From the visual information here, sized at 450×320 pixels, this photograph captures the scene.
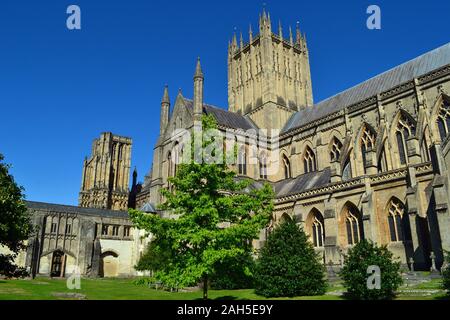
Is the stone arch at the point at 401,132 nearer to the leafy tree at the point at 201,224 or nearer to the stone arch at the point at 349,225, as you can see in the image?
the stone arch at the point at 349,225

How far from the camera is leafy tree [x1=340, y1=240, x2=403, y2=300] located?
16828 mm

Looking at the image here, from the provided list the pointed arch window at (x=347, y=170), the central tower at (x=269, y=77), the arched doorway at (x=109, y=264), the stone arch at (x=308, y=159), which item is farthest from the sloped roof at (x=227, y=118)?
the arched doorway at (x=109, y=264)

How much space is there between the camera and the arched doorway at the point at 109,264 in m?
50.7

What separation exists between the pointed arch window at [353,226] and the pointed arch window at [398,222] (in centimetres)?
246

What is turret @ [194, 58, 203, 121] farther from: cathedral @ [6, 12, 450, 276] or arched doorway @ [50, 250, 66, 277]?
arched doorway @ [50, 250, 66, 277]

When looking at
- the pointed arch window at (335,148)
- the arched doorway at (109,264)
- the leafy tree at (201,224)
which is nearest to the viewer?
the leafy tree at (201,224)

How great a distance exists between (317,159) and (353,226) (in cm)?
1062

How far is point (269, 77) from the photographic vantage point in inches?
2039

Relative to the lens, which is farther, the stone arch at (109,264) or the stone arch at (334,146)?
the stone arch at (109,264)

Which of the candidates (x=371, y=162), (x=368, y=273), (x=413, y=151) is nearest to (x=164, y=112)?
(x=371, y=162)

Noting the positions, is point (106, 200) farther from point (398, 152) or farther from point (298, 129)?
point (398, 152)

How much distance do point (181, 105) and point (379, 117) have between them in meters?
22.7

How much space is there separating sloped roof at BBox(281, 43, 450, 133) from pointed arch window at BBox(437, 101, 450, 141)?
12.8ft

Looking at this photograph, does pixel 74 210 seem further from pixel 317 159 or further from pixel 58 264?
pixel 317 159
